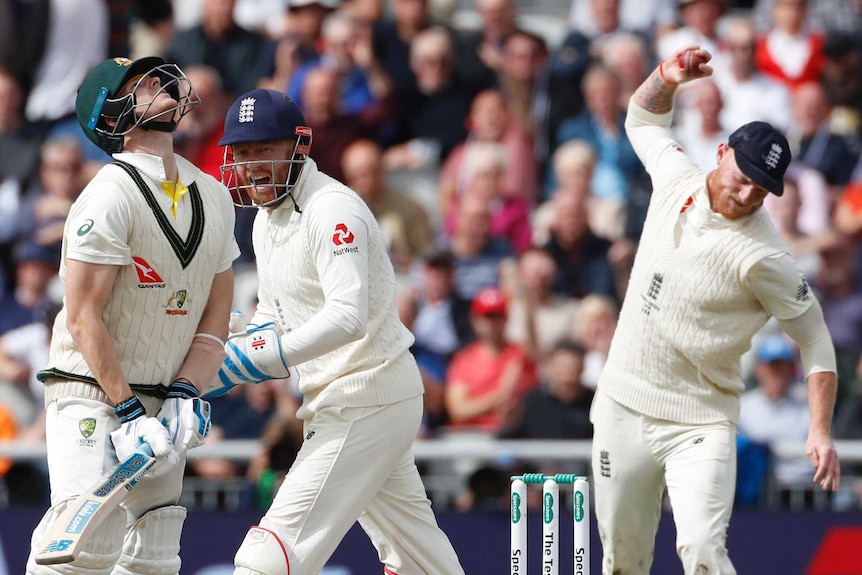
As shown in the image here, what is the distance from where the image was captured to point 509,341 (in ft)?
30.5

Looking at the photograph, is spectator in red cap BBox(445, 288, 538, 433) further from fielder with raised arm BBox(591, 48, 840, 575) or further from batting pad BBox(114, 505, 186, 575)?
batting pad BBox(114, 505, 186, 575)

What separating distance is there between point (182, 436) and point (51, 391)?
1.66 feet

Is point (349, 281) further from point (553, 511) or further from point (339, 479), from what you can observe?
point (553, 511)

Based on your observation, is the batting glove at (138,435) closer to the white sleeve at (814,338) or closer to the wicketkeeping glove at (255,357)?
the wicketkeeping glove at (255,357)

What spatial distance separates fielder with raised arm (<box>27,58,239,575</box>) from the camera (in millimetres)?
4648

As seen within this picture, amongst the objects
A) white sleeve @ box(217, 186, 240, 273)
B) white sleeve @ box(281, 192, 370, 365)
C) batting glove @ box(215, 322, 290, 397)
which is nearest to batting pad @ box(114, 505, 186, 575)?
batting glove @ box(215, 322, 290, 397)

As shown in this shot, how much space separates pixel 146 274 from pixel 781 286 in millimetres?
2475

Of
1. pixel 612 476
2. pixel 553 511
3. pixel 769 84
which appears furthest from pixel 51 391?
pixel 769 84

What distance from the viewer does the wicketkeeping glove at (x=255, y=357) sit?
16.5 ft

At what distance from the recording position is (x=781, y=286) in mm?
5613

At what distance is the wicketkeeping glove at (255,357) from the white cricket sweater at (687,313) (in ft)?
5.14

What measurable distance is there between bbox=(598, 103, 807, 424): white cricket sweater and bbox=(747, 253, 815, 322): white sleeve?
30 mm

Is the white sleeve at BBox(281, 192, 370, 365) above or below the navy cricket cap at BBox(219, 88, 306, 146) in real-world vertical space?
below

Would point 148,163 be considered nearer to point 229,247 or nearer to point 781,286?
point 229,247
